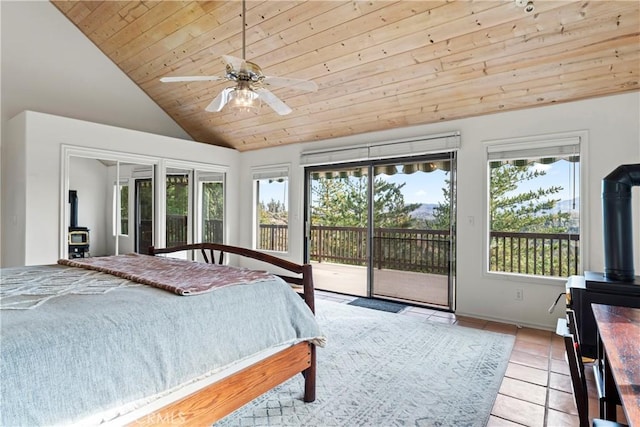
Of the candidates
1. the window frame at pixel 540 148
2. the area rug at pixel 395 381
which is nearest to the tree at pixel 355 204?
the window frame at pixel 540 148

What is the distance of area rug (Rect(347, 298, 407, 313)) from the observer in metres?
4.22

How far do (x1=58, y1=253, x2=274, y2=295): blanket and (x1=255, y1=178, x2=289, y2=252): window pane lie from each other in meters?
3.22

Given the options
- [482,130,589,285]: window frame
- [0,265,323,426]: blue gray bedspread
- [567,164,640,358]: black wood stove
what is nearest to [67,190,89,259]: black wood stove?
[0,265,323,426]: blue gray bedspread

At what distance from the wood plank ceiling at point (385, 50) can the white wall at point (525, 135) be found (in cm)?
13

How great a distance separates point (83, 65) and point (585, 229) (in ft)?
21.5

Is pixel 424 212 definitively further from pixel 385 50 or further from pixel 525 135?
pixel 385 50

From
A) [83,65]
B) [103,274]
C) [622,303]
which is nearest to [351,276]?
[622,303]

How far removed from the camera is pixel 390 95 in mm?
3928

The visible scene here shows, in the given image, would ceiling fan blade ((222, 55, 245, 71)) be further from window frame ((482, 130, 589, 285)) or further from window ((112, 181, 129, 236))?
window ((112, 181, 129, 236))

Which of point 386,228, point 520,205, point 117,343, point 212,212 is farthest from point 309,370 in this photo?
point 212,212

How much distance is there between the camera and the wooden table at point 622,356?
853 mm

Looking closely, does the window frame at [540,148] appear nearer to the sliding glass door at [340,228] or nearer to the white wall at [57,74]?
the sliding glass door at [340,228]

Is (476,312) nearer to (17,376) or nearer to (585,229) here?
(585,229)

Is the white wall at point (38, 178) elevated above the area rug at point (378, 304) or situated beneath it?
elevated above
